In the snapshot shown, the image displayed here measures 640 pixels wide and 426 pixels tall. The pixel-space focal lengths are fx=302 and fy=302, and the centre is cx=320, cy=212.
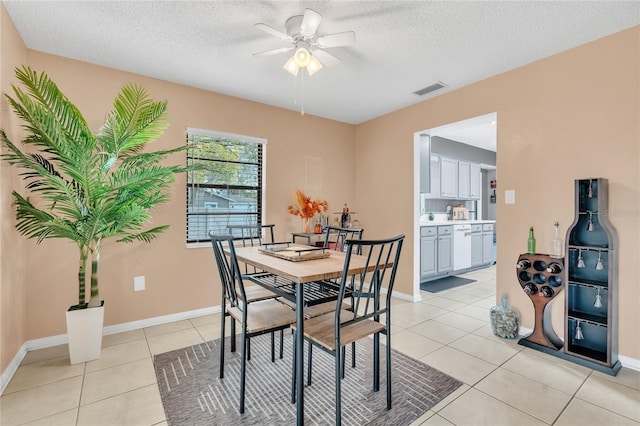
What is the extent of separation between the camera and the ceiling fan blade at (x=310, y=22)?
189cm

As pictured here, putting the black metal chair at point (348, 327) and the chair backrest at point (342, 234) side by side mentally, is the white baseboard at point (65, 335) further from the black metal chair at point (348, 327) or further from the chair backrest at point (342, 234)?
the black metal chair at point (348, 327)

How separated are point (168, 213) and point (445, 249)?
4020 millimetres

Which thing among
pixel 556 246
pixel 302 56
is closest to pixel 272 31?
pixel 302 56

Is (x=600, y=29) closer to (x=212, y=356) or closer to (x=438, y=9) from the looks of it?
(x=438, y=9)

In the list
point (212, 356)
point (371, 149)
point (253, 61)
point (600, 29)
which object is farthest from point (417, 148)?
point (212, 356)

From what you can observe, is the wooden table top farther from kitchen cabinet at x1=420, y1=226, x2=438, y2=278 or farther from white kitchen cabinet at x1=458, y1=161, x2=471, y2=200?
white kitchen cabinet at x1=458, y1=161, x2=471, y2=200

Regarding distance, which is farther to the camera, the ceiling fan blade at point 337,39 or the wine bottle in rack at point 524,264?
the wine bottle in rack at point 524,264

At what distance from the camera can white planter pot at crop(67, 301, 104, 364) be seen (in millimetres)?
2289

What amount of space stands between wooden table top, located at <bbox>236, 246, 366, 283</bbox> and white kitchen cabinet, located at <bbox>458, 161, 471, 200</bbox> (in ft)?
14.8

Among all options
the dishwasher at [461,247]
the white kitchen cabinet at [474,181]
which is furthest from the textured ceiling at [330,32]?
the white kitchen cabinet at [474,181]

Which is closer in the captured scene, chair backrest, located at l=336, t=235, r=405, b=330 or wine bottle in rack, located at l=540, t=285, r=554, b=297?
chair backrest, located at l=336, t=235, r=405, b=330

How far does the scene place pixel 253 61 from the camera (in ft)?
9.05

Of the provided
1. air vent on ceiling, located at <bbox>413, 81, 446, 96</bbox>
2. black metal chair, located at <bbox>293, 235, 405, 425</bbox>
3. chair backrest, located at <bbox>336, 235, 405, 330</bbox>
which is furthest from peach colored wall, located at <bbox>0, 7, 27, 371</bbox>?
air vent on ceiling, located at <bbox>413, 81, 446, 96</bbox>

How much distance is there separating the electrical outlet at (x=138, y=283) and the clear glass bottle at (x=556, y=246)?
3.78 metres
